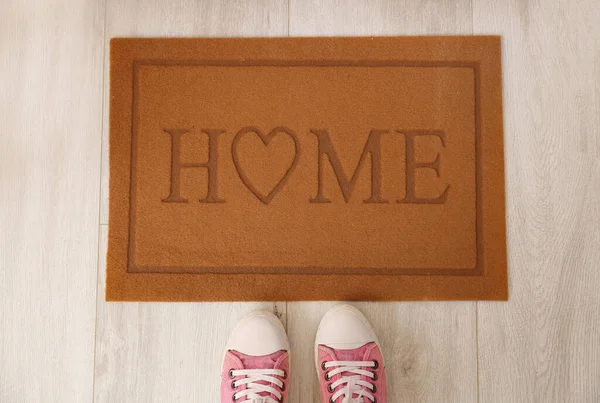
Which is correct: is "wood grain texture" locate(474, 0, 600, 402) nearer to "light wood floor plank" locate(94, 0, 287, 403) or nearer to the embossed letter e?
"light wood floor plank" locate(94, 0, 287, 403)

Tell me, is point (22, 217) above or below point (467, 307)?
above

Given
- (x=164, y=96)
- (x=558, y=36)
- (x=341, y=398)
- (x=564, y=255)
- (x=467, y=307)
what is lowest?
(x=341, y=398)

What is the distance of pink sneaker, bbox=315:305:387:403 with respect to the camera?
919 millimetres

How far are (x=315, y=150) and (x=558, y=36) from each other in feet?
1.99

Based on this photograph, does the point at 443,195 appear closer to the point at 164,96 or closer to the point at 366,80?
the point at 366,80

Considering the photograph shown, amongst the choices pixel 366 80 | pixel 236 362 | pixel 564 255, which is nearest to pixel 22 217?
pixel 236 362

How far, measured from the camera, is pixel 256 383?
929mm

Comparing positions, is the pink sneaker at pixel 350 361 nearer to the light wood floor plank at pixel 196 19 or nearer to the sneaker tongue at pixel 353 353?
the sneaker tongue at pixel 353 353

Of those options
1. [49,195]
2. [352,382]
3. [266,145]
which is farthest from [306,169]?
[49,195]

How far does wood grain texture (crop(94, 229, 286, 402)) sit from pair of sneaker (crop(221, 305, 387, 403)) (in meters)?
0.04

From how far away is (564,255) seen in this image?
0.96 meters

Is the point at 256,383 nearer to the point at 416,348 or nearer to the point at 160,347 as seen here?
the point at 160,347

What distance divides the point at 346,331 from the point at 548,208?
0.52 meters

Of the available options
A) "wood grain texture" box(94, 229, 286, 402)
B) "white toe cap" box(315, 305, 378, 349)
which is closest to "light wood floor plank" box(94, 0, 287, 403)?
"wood grain texture" box(94, 229, 286, 402)
